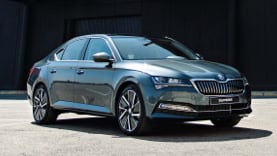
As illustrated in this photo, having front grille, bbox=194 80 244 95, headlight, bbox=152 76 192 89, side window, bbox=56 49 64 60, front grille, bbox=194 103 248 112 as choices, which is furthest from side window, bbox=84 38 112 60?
front grille, bbox=194 103 248 112

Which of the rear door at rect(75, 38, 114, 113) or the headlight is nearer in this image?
the headlight

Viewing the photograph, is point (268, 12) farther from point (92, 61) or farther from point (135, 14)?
point (92, 61)

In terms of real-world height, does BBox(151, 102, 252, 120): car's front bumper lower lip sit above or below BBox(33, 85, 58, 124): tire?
above

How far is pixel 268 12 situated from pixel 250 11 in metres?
0.71

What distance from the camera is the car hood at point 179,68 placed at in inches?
276

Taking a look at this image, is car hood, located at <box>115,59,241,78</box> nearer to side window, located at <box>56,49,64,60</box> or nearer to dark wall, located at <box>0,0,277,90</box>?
side window, located at <box>56,49,64,60</box>

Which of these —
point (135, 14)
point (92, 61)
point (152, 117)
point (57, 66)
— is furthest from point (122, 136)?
point (135, 14)

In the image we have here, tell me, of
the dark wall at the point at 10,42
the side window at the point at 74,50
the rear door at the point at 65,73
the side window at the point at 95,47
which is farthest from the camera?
the dark wall at the point at 10,42

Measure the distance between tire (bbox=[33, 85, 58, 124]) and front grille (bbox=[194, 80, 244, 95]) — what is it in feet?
11.2

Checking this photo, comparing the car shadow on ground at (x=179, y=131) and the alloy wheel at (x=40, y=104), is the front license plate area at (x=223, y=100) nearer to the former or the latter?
the car shadow on ground at (x=179, y=131)

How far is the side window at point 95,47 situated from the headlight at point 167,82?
150 cm

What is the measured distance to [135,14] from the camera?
2314cm

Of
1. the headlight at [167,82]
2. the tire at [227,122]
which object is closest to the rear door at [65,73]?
the headlight at [167,82]

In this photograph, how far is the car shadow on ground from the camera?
276 inches
